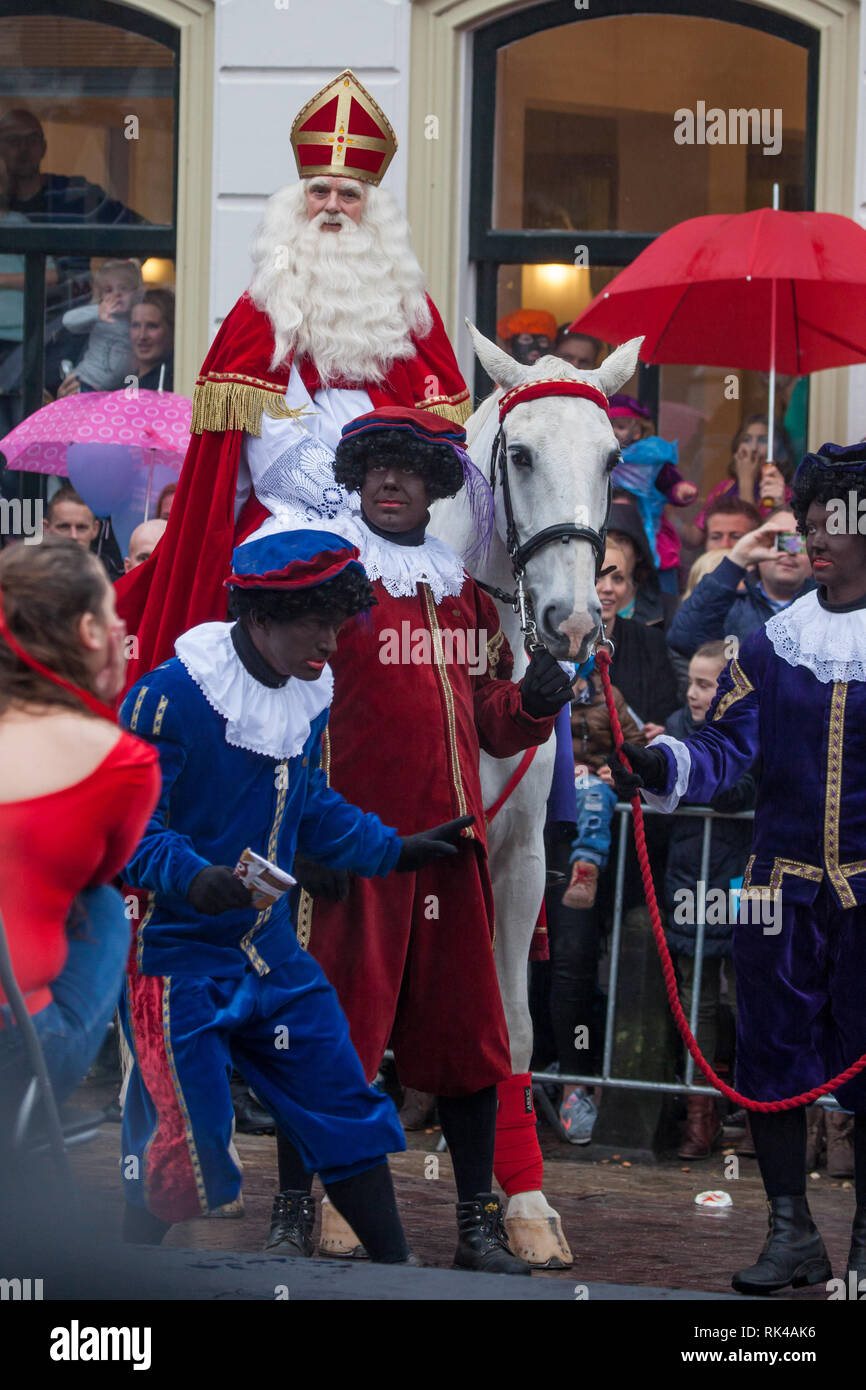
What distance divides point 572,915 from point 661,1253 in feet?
5.18

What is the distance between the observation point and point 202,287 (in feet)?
29.1

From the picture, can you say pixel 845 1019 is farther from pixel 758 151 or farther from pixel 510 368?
pixel 758 151

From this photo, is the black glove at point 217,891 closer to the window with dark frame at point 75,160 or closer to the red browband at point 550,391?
the red browband at point 550,391

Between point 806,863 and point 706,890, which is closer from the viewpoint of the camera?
point 806,863

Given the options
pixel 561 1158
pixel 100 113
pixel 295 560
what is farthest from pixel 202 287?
pixel 295 560

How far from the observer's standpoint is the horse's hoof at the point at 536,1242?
498cm

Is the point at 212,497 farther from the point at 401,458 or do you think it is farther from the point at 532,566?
the point at 532,566

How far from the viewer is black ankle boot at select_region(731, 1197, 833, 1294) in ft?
15.3

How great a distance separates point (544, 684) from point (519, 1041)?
3.50 ft

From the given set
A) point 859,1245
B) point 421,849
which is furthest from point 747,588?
point 421,849

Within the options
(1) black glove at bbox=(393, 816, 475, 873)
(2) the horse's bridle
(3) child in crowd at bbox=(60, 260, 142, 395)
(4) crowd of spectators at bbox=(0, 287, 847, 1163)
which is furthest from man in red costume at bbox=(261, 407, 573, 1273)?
(3) child in crowd at bbox=(60, 260, 142, 395)

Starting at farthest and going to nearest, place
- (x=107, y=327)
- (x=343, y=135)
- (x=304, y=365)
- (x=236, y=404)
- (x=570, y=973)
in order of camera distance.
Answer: (x=107, y=327) → (x=570, y=973) → (x=343, y=135) → (x=304, y=365) → (x=236, y=404)

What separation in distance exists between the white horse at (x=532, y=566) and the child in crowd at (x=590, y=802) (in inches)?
56.6

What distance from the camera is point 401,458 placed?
4645 mm
